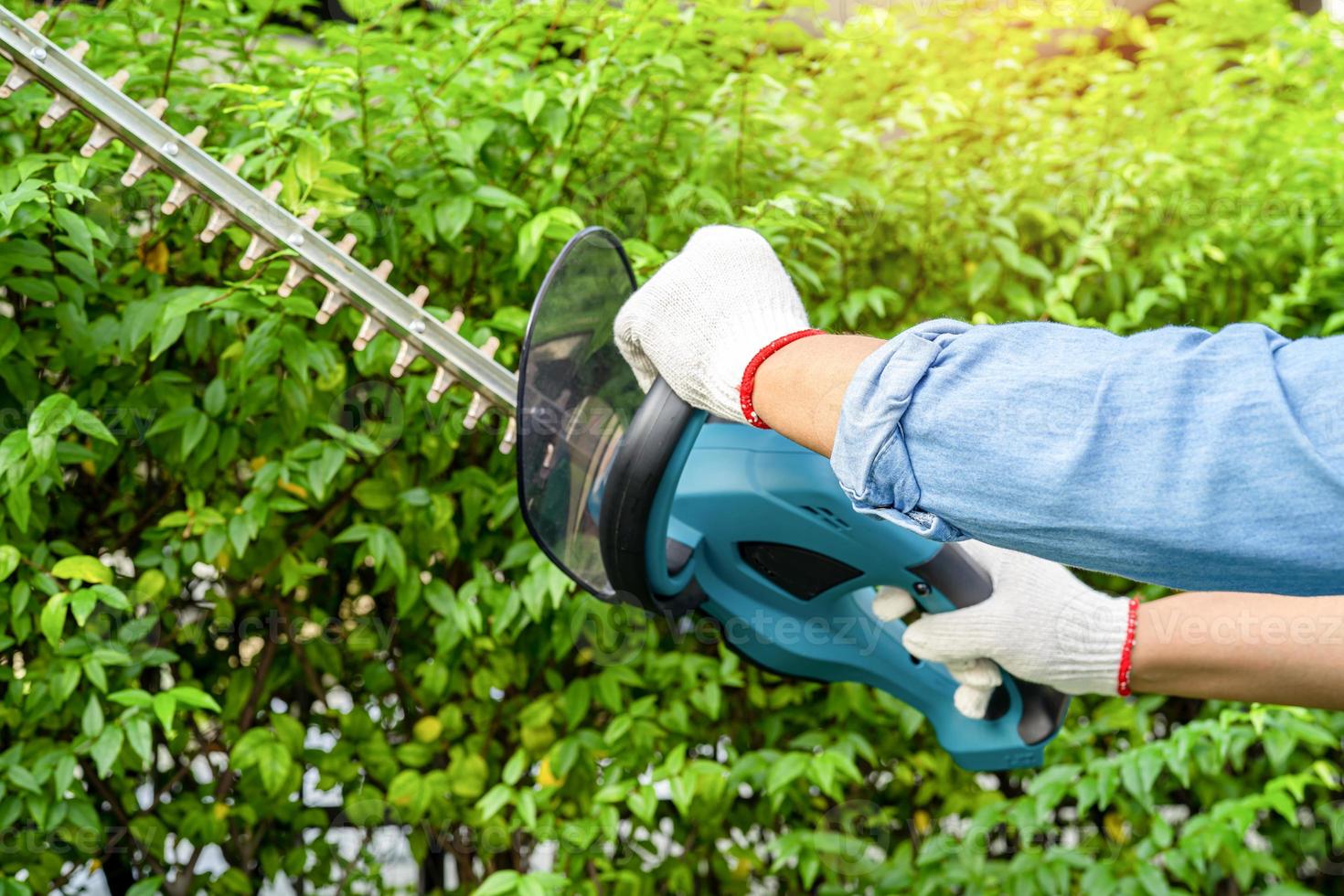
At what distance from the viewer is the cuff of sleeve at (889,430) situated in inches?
30.0

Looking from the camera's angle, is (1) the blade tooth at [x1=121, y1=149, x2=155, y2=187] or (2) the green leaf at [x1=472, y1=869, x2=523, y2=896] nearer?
(1) the blade tooth at [x1=121, y1=149, x2=155, y2=187]

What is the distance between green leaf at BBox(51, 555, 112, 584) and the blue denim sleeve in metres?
1.29

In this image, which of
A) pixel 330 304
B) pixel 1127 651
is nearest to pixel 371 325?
pixel 330 304

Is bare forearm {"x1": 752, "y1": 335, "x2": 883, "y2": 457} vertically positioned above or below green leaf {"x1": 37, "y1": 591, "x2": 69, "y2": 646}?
above

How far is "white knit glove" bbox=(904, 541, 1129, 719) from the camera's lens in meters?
1.37

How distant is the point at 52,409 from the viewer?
151 cm

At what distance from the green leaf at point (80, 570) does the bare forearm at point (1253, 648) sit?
1474mm

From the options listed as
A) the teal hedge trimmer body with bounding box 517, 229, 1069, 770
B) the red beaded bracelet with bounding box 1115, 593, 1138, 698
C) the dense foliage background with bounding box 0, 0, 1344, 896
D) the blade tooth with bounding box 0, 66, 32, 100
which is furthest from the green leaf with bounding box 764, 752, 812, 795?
the blade tooth with bounding box 0, 66, 32, 100

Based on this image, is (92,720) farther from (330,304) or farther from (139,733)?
(330,304)

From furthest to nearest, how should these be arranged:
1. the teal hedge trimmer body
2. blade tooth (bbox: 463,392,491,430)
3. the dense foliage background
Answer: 1. the dense foliage background
2. blade tooth (bbox: 463,392,491,430)
3. the teal hedge trimmer body

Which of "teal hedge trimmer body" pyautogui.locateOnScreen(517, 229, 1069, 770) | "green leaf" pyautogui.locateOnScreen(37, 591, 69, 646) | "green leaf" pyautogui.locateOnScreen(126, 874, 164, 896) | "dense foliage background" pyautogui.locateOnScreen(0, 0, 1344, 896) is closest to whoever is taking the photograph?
→ "teal hedge trimmer body" pyautogui.locateOnScreen(517, 229, 1069, 770)

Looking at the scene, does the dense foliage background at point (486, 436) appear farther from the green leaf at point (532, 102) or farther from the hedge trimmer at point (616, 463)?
the hedge trimmer at point (616, 463)

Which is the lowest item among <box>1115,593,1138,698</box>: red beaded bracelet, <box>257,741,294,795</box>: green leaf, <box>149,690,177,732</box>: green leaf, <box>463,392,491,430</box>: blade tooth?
<box>257,741,294,795</box>: green leaf

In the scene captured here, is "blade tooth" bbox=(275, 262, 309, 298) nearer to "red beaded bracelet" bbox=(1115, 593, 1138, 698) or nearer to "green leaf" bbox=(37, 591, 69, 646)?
"green leaf" bbox=(37, 591, 69, 646)
